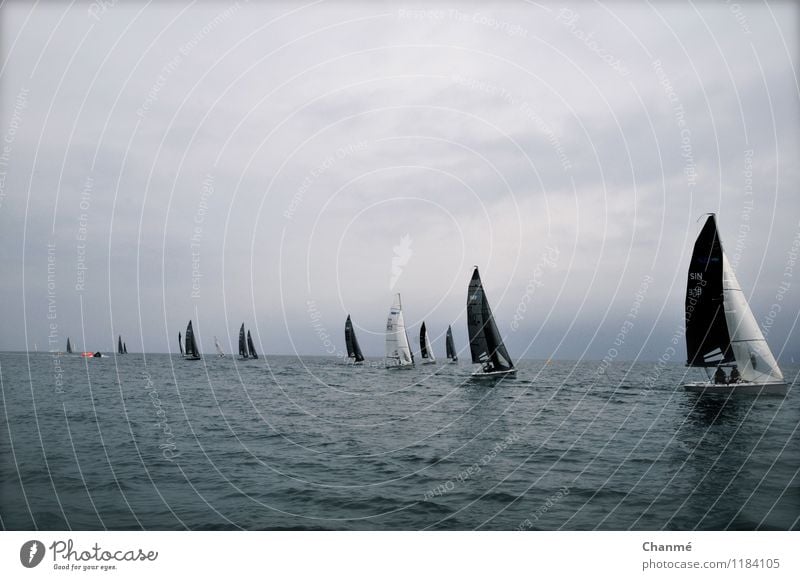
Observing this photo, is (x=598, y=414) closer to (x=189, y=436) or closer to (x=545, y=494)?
(x=545, y=494)

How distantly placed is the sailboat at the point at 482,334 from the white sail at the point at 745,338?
70.1 feet

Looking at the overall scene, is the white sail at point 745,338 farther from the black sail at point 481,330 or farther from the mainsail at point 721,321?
the black sail at point 481,330

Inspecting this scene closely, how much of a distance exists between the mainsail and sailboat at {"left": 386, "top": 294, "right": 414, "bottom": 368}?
4103cm

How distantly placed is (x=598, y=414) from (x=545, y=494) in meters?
17.6

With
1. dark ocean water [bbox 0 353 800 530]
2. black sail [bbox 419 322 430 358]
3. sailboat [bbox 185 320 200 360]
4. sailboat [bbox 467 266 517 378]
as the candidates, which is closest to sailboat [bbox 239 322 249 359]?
sailboat [bbox 185 320 200 360]

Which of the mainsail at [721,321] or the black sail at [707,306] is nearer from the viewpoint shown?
the mainsail at [721,321]

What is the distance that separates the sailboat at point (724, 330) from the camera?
28.6 m
